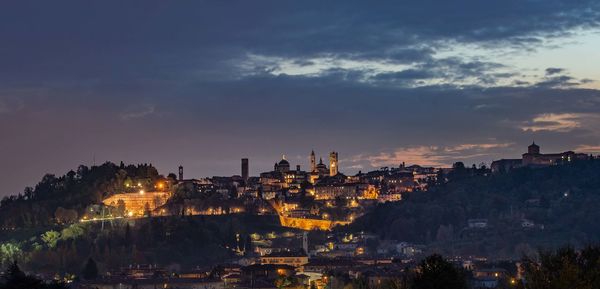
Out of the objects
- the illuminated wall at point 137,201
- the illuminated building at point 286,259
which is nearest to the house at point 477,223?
the illuminated wall at point 137,201

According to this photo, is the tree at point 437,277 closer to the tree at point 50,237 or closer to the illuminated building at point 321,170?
the tree at point 50,237

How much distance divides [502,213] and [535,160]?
77.9 feet

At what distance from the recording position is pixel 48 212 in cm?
12494

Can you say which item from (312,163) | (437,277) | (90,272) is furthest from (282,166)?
(437,277)

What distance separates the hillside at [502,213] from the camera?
124 metres

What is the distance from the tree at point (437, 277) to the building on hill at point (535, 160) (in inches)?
4947

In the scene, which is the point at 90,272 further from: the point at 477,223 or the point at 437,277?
the point at 437,277

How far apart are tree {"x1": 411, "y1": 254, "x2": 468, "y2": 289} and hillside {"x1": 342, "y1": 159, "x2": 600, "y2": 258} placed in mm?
79446

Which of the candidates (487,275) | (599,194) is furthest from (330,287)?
(599,194)

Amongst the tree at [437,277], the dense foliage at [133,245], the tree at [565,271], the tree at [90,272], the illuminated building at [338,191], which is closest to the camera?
the tree at [565,271]

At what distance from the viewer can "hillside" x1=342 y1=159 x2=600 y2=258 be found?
406 feet

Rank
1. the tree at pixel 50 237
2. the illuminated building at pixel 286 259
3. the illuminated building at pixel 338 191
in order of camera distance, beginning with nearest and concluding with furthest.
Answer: the illuminated building at pixel 286 259
the tree at pixel 50 237
the illuminated building at pixel 338 191

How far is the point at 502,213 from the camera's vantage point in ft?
456

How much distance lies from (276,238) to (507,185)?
41775 millimetres
